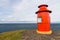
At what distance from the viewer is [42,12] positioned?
10352 millimetres

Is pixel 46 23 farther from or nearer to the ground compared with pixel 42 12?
nearer to the ground

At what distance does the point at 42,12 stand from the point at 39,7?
2.36 feet

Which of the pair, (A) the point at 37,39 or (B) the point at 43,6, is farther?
(B) the point at 43,6

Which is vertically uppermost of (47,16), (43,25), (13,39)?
(47,16)

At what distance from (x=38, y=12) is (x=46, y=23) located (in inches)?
46.1

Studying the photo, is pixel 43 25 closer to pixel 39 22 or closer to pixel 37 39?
pixel 39 22

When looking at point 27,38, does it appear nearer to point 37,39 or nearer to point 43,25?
point 37,39

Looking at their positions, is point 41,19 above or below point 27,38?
above

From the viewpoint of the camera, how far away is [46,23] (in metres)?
10.4

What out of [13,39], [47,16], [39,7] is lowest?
[13,39]

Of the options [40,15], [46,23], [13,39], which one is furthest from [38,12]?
[13,39]

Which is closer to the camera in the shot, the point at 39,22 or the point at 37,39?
the point at 37,39

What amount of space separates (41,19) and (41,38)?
89.3 inches

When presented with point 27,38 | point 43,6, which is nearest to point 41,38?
point 27,38
